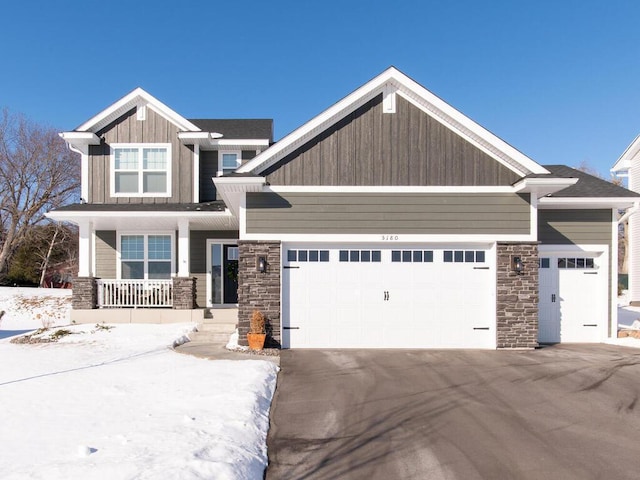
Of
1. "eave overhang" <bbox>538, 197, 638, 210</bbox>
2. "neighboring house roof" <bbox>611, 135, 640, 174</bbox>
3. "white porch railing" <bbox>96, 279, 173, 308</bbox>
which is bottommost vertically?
"white porch railing" <bbox>96, 279, 173, 308</bbox>

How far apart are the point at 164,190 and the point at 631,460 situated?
13494mm

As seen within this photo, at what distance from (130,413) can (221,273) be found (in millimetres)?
9280

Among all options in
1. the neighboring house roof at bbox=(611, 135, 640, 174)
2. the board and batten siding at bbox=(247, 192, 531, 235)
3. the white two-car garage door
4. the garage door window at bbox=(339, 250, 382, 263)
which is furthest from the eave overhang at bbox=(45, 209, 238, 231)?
the neighboring house roof at bbox=(611, 135, 640, 174)

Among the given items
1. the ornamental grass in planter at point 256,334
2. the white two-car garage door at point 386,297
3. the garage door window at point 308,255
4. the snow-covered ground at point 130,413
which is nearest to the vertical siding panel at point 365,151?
the white two-car garage door at point 386,297

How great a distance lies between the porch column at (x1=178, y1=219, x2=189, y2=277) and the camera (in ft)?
43.9

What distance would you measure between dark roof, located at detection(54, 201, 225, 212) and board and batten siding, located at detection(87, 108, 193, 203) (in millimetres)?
442

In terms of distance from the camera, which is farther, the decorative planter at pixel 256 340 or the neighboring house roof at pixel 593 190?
the neighboring house roof at pixel 593 190

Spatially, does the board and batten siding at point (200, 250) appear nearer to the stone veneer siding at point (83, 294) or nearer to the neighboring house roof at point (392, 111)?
the stone veneer siding at point (83, 294)

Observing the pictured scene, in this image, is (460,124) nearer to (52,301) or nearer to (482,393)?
(482,393)

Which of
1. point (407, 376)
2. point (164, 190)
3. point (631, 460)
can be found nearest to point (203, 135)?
point (164, 190)

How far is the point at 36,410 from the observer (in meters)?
5.73

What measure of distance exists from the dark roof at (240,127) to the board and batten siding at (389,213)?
5622mm

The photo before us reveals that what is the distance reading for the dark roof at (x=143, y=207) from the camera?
13188mm

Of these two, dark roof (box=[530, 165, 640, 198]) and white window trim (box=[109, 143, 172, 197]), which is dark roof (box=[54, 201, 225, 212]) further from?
dark roof (box=[530, 165, 640, 198])
